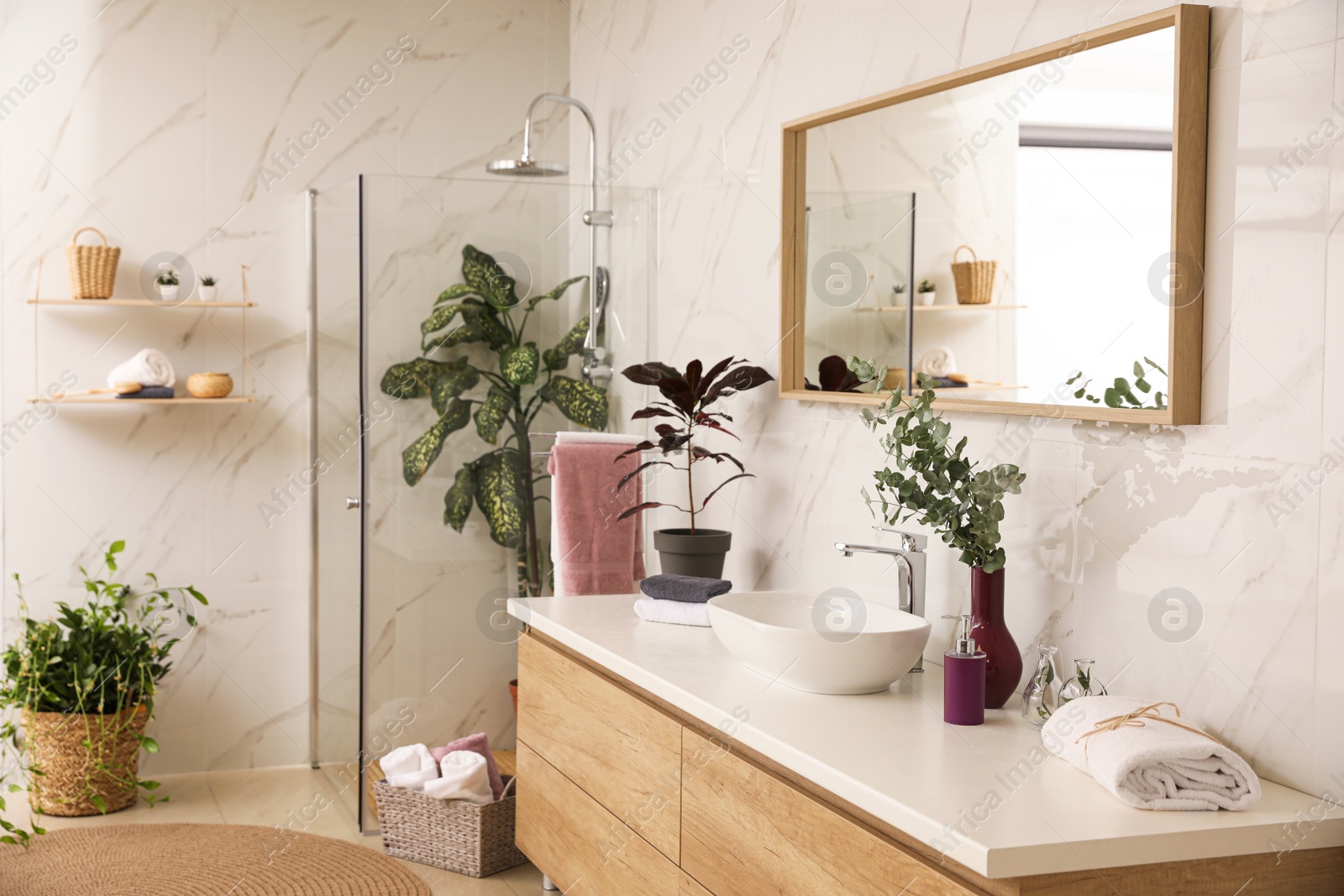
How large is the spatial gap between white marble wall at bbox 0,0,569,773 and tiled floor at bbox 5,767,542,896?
0.10m

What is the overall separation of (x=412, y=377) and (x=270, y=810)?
136 centimetres

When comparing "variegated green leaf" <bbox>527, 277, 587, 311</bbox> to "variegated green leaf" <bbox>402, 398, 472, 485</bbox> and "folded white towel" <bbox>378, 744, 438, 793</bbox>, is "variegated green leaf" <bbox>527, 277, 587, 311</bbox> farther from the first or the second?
"folded white towel" <bbox>378, 744, 438, 793</bbox>

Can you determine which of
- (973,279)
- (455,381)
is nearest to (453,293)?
(455,381)

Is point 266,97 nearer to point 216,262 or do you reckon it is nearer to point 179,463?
point 216,262

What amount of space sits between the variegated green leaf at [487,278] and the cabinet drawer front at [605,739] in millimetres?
974

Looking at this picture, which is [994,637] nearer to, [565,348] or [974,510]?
[974,510]

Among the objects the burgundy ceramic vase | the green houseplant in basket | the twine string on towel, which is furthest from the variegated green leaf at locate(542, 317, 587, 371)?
the twine string on towel

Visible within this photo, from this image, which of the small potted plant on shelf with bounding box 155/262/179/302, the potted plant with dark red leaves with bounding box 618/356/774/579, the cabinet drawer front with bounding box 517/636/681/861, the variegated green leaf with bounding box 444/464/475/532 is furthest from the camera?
the small potted plant on shelf with bounding box 155/262/179/302

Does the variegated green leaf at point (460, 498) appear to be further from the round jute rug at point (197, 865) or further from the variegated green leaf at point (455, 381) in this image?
the round jute rug at point (197, 865)

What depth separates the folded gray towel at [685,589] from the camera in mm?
2502

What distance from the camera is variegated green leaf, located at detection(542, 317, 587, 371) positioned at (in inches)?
130

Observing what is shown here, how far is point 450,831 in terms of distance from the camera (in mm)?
3082

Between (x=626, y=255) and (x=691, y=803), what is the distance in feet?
5.97

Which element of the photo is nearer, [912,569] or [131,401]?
[912,569]
